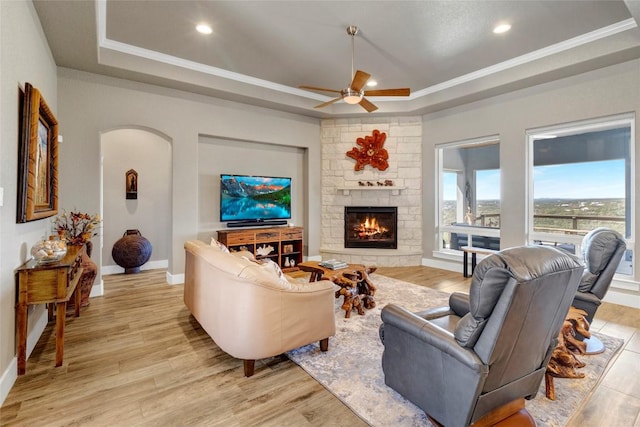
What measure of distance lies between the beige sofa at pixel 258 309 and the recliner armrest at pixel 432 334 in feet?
2.29

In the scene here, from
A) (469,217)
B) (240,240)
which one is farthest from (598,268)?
(240,240)

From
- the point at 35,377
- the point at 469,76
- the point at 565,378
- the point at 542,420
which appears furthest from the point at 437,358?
the point at 469,76

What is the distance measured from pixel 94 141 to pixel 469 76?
558cm

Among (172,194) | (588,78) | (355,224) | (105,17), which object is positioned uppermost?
(105,17)

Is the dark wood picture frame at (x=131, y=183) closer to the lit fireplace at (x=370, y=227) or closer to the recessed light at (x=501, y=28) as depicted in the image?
the lit fireplace at (x=370, y=227)

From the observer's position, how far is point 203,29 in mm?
3637

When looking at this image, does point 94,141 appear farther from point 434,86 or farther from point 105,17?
point 434,86

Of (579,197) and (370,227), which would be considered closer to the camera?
(579,197)

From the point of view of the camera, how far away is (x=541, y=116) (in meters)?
4.59

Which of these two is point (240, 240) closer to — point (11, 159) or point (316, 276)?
point (316, 276)

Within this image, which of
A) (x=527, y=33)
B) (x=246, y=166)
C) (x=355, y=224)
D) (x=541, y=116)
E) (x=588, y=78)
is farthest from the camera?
(x=355, y=224)

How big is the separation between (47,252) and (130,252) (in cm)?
307

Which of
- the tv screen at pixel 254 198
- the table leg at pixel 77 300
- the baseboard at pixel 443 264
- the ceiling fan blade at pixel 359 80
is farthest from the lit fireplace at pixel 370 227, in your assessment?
the table leg at pixel 77 300

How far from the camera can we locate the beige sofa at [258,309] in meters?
2.23
